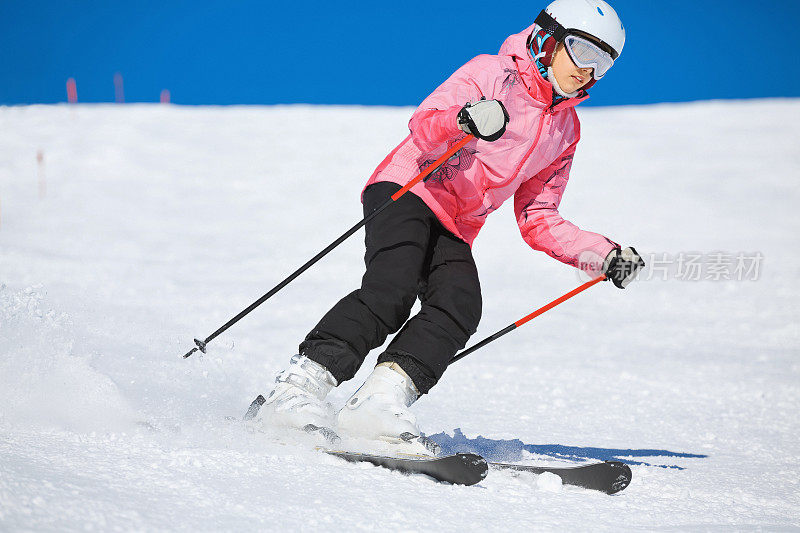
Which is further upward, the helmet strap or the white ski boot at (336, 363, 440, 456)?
the helmet strap

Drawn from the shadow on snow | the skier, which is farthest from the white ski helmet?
the shadow on snow

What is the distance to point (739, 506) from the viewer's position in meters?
2.67

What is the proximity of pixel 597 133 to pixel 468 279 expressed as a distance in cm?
1576

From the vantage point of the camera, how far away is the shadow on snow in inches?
131

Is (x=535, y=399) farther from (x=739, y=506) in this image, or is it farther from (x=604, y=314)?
(x=604, y=314)

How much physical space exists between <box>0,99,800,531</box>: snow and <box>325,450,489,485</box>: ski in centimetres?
Answer: 6

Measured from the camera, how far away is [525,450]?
3.53m

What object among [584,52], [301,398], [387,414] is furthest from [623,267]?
[301,398]

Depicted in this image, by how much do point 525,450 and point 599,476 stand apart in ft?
3.10

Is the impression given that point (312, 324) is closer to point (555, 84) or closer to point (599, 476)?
point (555, 84)

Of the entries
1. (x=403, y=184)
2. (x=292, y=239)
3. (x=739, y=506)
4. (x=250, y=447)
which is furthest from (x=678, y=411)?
(x=292, y=239)

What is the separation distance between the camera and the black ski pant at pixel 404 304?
279 centimetres

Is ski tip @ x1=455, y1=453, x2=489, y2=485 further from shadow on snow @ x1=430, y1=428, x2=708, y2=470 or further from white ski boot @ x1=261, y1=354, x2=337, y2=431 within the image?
shadow on snow @ x1=430, y1=428, x2=708, y2=470

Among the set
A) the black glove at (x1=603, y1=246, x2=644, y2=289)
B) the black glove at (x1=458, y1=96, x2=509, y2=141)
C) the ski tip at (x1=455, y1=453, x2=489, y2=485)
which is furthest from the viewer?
the black glove at (x1=603, y1=246, x2=644, y2=289)
